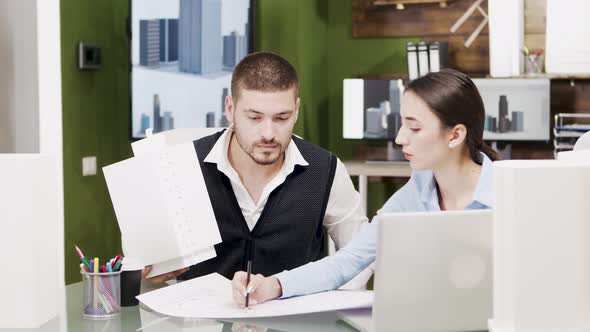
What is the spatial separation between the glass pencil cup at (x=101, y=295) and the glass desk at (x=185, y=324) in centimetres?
2

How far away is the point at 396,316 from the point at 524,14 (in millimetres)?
3616

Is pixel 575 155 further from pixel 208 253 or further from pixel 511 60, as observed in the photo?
pixel 511 60

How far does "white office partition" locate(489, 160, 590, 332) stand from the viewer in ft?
3.81

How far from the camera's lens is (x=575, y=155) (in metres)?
1.30

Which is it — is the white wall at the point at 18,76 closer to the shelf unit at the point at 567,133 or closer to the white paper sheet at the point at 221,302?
the white paper sheet at the point at 221,302

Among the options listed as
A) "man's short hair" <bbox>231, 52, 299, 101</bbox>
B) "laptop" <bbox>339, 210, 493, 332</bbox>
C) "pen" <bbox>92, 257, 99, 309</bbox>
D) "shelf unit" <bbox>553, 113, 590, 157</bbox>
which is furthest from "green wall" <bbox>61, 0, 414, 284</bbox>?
"laptop" <bbox>339, 210, 493, 332</bbox>

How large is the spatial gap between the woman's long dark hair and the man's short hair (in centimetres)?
39

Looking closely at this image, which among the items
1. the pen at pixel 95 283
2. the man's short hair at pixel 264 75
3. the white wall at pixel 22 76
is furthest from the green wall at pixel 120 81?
the pen at pixel 95 283

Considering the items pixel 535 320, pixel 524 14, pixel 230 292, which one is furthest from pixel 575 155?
pixel 524 14

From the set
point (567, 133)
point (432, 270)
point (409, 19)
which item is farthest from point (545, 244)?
point (409, 19)

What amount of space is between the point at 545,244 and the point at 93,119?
327 cm

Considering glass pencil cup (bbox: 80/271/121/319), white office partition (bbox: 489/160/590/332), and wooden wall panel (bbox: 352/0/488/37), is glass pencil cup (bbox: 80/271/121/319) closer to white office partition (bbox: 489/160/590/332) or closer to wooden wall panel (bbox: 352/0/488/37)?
white office partition (bbox: 489/160/590/332)

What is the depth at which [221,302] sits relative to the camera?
1667 millimetres

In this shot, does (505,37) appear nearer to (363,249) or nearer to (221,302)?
(363,249)
